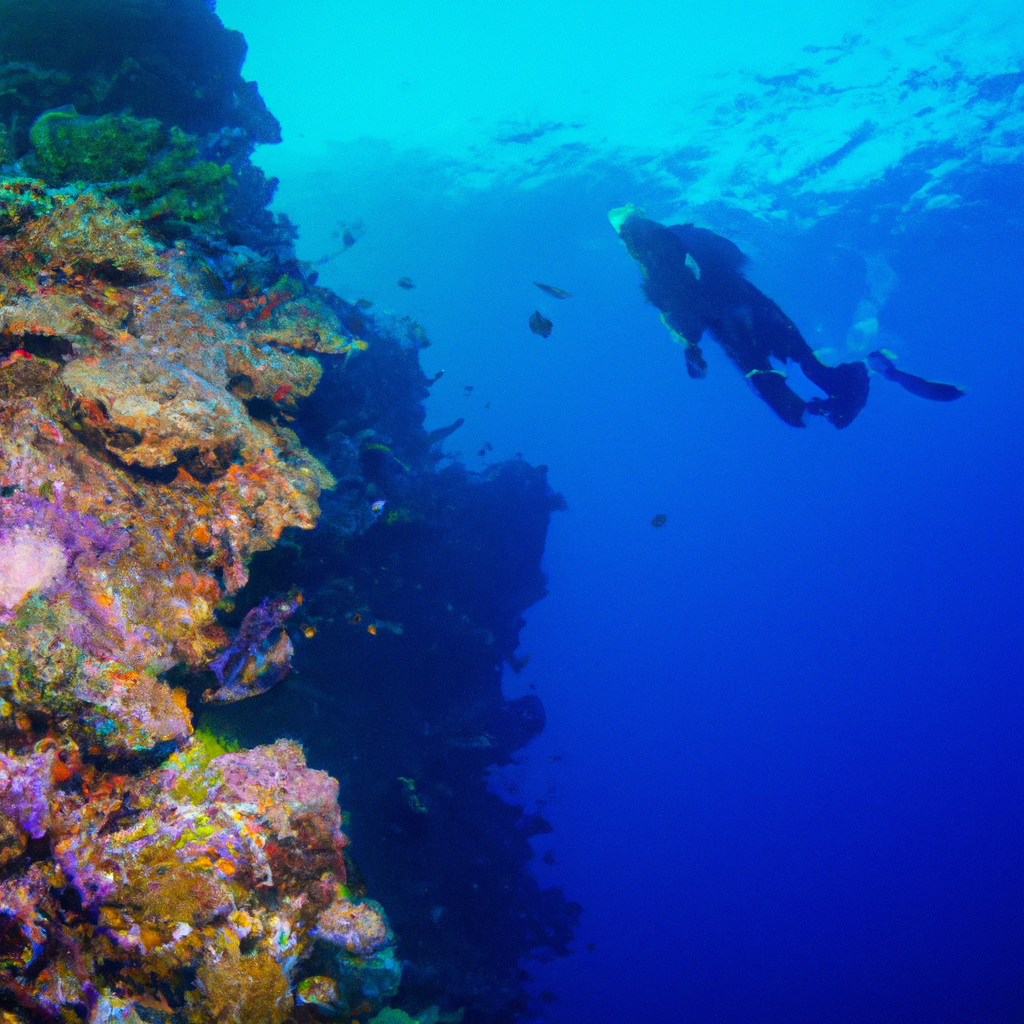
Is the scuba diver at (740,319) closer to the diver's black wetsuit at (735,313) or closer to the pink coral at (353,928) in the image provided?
the diver's black wetsuit at (735,313)

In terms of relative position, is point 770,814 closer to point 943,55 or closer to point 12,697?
point 943,55

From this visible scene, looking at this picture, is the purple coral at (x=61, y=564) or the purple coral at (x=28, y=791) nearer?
the purple coral at (x=28, y=791)

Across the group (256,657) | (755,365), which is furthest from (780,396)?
(256,657)

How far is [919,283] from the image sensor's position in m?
28.9

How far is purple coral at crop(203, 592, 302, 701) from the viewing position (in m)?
3.12

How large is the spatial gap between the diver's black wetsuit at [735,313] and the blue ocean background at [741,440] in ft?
1.96

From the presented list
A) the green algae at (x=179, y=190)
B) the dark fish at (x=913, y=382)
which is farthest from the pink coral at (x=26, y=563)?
the dark fish at (x=913, y=382)

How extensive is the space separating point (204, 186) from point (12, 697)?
442 centimetres

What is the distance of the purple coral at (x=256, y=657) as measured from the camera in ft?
10.3

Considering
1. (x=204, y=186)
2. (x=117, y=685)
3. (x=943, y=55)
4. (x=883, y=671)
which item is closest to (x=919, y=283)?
(x=943, y=55)

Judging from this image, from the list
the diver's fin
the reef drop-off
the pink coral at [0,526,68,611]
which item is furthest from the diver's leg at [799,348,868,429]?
the pink coral at [0,526,68,611]

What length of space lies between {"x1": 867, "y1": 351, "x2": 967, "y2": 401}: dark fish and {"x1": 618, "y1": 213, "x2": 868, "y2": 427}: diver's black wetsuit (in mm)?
146

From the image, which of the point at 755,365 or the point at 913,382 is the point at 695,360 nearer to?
the point at 755,365

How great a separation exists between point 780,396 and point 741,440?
9626 centimetres
